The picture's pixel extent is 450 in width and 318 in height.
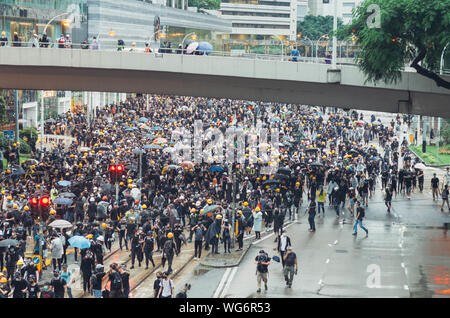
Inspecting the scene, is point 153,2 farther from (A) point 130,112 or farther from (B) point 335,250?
(B) point 335,250

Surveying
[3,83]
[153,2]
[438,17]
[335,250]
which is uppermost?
[153,2]

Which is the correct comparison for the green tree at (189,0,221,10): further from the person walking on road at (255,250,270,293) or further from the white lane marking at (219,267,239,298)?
the person walking on road at (255,250,270,293)

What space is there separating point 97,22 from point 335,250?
7375cm

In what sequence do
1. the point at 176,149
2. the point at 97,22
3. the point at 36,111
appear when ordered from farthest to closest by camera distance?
1. the point at 97,22
2. the point at 36,111
3. the point at 176,149

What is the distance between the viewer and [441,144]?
205ft

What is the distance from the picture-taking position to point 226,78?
37438 millimetres

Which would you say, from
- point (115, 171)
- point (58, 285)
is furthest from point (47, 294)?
point (115, 171)

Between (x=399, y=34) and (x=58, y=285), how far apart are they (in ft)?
56.2

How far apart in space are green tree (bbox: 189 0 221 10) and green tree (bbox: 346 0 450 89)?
490 ft

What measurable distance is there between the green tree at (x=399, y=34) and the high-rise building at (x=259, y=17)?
15498 centimetres

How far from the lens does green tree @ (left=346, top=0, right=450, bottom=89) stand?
94.3ft

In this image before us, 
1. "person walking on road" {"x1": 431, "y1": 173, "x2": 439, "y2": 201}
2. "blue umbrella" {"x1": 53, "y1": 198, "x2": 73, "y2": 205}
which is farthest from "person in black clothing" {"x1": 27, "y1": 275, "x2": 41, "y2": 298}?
"person walking on road" {"x1": 431, "y1": 173, "x2": 439, "y2": 201}

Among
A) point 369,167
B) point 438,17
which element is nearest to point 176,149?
point 369,167

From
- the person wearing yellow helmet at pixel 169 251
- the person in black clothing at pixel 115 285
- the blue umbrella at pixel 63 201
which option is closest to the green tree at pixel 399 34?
the person wearing yellow helmet at pixel 169 251
